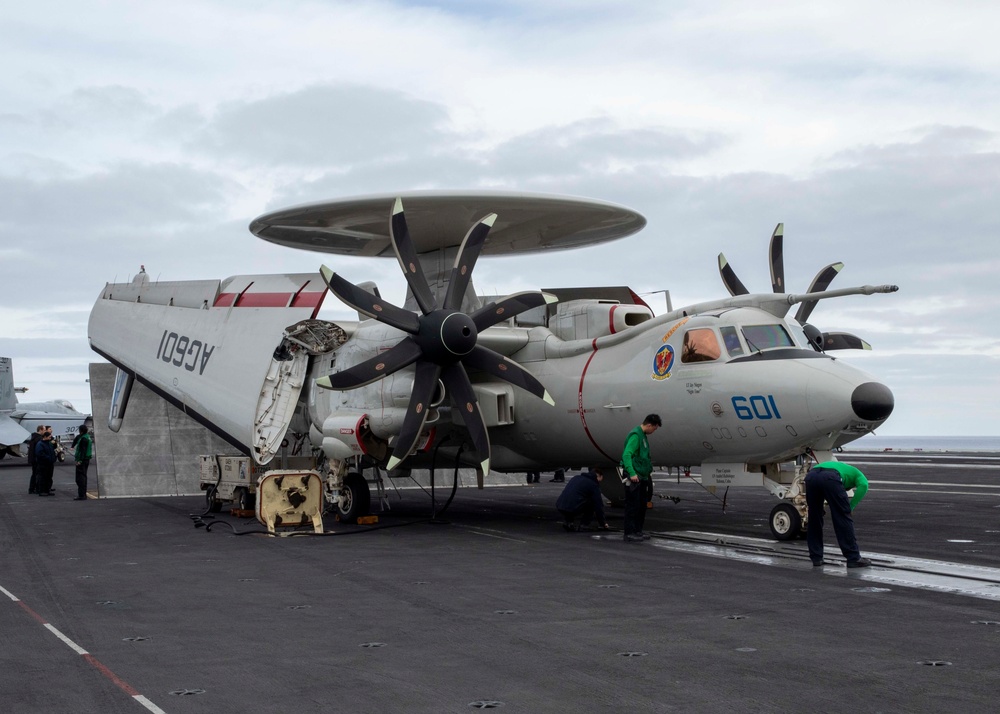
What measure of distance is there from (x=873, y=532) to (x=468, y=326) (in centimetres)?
842

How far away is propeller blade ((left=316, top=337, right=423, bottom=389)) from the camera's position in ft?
56.1

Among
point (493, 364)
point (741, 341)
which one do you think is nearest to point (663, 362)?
point (741, 341)

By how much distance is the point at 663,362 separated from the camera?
16.7 metres

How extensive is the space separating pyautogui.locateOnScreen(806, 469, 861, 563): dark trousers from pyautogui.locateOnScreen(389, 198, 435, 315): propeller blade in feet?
28.0

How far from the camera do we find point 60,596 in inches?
424

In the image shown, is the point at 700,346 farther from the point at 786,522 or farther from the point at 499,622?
the point at 499,622

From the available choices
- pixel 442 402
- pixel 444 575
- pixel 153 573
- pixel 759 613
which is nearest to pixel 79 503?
pixel 442 402

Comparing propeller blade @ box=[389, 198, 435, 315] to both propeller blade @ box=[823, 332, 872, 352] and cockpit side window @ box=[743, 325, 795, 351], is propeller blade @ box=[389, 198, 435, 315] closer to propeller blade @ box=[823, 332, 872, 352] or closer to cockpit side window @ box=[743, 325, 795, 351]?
cockpit side window @ box=[743, 325, 795, 351]

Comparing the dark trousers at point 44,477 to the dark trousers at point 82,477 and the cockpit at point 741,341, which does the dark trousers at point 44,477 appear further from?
the cockpit at point 741,341

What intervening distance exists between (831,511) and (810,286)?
8887mm

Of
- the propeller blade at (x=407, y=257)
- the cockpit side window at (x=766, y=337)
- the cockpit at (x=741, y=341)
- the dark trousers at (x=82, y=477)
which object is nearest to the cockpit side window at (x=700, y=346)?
the cockpit at (x=741, y=341)

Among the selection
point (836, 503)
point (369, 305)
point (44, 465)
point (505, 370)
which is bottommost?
point (44, 465)

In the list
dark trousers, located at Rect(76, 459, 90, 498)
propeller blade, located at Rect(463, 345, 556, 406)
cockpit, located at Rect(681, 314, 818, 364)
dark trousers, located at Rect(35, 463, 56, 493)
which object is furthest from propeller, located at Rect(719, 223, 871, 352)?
dark trousers, located at Rect(35, 463, 56, 493)

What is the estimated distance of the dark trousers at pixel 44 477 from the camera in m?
29.0
